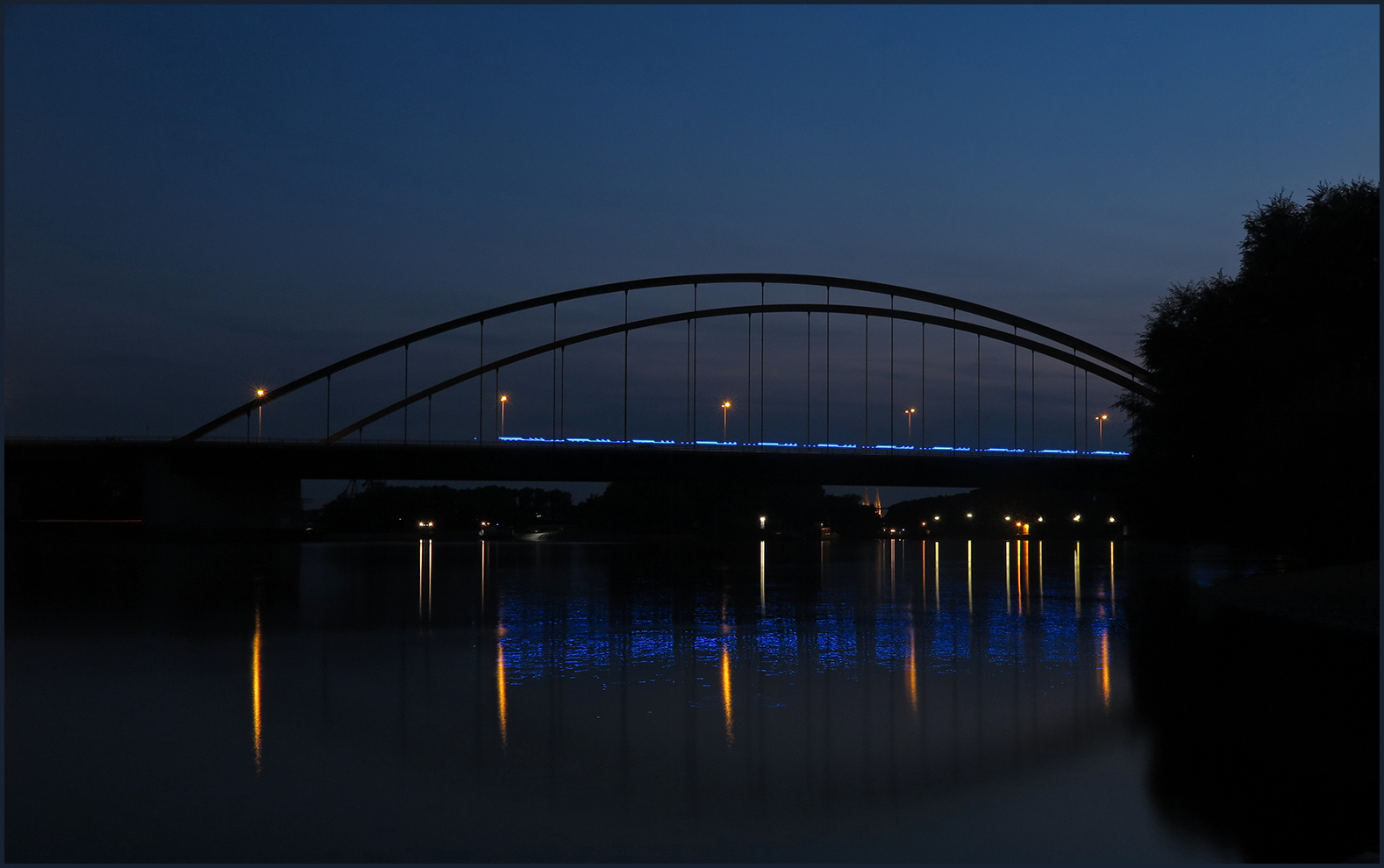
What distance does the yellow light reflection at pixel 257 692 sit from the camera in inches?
355

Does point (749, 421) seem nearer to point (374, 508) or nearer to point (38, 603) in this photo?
point (38, 603)

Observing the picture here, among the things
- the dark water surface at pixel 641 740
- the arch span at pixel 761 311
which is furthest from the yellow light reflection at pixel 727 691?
the arch span at pixel 761 311

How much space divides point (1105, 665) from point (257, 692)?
10.6 m

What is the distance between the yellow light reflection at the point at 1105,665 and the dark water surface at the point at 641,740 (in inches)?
3.0

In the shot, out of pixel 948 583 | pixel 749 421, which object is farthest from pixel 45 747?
pixel 749 421

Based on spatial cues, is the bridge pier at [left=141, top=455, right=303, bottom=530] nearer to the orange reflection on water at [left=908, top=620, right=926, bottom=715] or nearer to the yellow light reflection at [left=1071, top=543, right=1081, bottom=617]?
the yellow light reflection at [left=1071, top=543, right=1081, bottom=617]

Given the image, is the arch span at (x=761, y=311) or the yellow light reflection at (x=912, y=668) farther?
the arch span at (x=761, y=311)

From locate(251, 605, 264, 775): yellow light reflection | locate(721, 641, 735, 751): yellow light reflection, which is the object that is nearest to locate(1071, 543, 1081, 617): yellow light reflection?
locate(721, 641, 735, 751): yellow light reflection

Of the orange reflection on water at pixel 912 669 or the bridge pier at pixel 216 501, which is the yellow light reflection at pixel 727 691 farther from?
the bridge pier at pixel 216 501

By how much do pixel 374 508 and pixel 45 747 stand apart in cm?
16276

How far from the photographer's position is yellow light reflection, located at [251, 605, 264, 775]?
9.01 m

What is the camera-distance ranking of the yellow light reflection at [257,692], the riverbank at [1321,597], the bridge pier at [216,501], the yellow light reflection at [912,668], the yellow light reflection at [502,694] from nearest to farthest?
1. the yellow light reflection at [257,692]
2. the yellow light reflection at [502,694]
3. the yellow light reflection at [912,668]
4. the riverbank at [1321,597]
5. the bridge pier at [216,501]

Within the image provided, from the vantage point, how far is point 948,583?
110 feet

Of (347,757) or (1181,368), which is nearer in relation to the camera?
(347,757)
